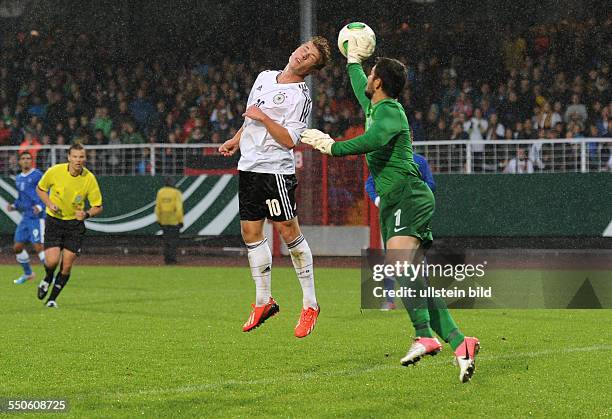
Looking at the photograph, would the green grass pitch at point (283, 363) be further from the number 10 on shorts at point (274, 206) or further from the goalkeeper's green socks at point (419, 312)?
the number 10 on shorts at point (274, 206)

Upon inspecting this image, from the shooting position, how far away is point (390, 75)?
7766 mm

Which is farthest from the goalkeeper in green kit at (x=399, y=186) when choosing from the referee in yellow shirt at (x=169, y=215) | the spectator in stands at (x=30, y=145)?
the spectator in stands at (x=30, y=145)

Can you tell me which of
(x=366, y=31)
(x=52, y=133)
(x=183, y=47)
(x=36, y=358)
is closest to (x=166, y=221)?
(x=52, y=133)

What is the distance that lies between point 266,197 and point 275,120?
0.60m

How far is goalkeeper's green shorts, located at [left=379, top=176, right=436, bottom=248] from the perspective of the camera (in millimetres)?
7938

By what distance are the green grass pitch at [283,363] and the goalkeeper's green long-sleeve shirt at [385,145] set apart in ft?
4.92

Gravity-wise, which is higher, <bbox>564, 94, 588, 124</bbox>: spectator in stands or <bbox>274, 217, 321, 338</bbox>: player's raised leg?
<bbox>564, 94, 588, 124</bbox>: spectator in stands

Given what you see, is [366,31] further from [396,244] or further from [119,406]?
[119,406]

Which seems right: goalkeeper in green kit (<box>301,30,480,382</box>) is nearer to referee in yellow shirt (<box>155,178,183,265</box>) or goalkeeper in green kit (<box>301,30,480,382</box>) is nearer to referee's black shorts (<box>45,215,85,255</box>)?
referee's black shorts (<box>45,215,85,255</box>)

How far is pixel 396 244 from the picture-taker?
25.9 ft

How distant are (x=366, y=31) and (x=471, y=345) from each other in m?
2.40

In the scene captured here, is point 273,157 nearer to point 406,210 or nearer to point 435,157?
point 406,210

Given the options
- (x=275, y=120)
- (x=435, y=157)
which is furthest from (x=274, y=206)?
(x=435, y=157)

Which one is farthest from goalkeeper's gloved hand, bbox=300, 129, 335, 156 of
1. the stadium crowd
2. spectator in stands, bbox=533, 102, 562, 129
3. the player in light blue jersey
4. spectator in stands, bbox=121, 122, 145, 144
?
spectator in stands, bbox=121, 122, 145, 144
